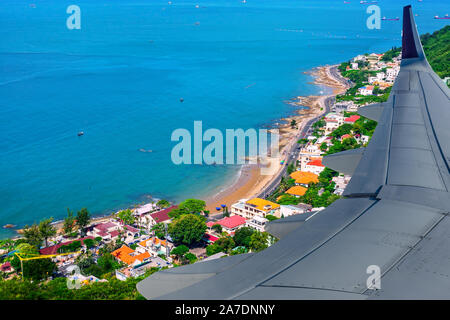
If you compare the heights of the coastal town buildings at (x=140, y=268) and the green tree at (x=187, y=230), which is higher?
the green tree at (x=187, y=230)

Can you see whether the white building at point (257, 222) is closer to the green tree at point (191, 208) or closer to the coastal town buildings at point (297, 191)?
the green tree at point (191, 208)

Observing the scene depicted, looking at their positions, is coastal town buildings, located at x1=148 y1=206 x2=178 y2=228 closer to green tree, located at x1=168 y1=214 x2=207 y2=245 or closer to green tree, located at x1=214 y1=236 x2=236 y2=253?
green tree, located at x1=168 y1=214 x2=207 y2=245

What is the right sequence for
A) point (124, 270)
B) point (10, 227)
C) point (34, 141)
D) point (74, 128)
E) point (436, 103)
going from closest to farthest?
point (436, 103) < point (124, 270) < point (10, 227) < point (34, 141) < point (74, 128)

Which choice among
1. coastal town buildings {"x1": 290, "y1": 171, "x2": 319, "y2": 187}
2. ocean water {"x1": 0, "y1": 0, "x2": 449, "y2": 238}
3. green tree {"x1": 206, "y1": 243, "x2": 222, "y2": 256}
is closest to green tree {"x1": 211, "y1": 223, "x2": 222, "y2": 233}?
green tree {"x1": 206, "y1": 243, "x2": 222, "y2": 256}

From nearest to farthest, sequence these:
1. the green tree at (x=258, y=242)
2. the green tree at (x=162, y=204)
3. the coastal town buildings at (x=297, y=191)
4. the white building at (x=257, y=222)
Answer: the green tree at (x=258, y=242) → the white building at (x=257, y=222) → the green tree at (x=162, y=204) → the coastal town buildings at (x=297, y=191)

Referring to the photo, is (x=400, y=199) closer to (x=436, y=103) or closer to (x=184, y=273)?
(x=184, y=273)

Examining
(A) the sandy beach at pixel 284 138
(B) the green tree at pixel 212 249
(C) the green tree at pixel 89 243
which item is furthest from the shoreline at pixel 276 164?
(B) the green tree at pixel 212 249

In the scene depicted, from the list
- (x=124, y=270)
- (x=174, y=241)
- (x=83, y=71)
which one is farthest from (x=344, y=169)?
(x=83, y=71)
